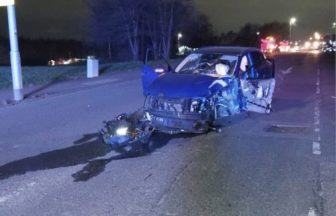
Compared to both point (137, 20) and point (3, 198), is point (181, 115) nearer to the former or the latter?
point (3, 198)

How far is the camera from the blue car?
9406 mm

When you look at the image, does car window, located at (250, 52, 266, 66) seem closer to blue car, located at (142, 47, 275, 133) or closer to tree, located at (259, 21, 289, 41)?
blue car, located at (142, 47, 275, 133)

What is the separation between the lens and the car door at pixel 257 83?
11203 millimetres

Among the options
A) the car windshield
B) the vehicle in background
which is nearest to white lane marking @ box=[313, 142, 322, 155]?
the car windshield

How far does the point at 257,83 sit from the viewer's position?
11656mm

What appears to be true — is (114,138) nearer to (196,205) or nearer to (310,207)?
(196,205)

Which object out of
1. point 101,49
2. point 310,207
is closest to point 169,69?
point 310,207

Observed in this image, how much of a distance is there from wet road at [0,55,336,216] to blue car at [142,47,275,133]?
364 millimetres

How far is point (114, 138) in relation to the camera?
8.59 meters

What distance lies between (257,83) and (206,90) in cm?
246

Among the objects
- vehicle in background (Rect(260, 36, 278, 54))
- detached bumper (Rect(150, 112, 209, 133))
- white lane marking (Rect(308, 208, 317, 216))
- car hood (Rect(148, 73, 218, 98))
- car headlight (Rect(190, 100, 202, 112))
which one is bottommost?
vehicle in background (Rect(260, 36, 278, 54))

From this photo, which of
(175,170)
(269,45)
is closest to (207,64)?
(175,170)

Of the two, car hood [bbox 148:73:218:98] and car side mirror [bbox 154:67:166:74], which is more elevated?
car side mirror [bbox 154:67:166:74]

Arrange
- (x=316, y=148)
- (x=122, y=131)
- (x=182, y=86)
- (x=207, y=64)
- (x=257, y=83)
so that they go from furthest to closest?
(x=257, y=83)
(x=207, y=64)
(x=182, y=86)
(x=316, y=148)
(x=122, y=131)
